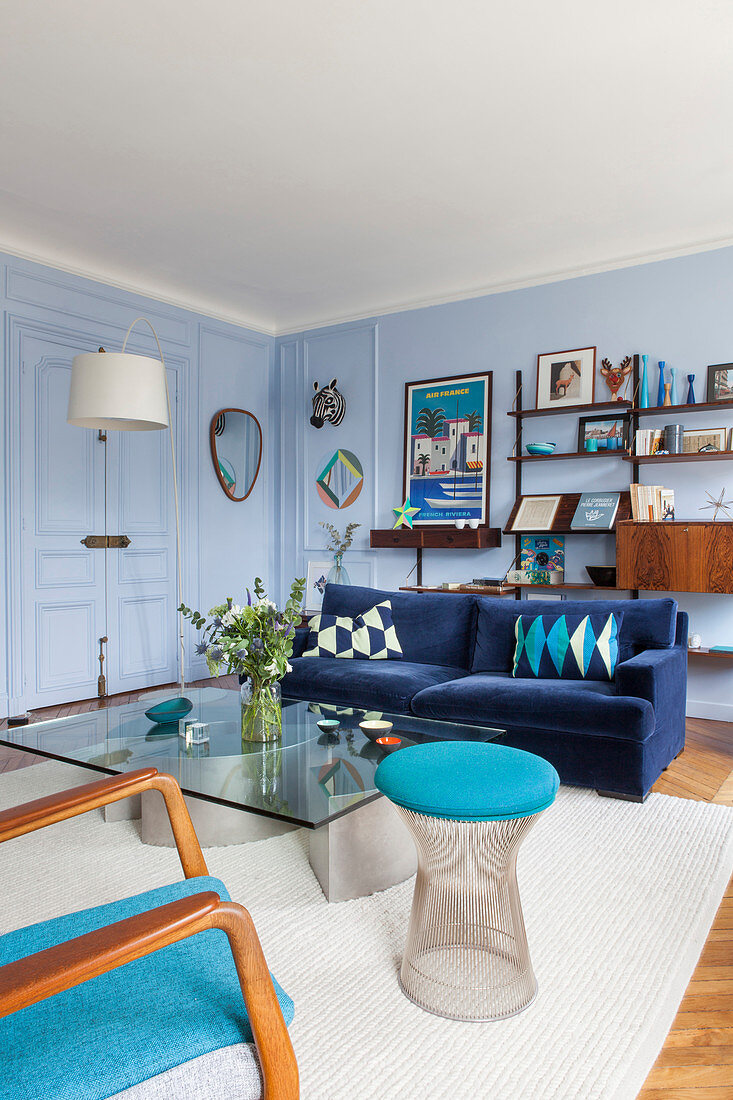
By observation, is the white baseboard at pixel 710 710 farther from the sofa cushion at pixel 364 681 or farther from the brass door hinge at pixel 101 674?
the brass door hinge at pixel 101 674

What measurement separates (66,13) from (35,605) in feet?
10.6

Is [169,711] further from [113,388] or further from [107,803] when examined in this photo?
[107,803]

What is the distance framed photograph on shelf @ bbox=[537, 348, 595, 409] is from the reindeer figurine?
0.09m

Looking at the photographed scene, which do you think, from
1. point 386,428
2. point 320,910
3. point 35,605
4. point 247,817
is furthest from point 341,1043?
point 386,428

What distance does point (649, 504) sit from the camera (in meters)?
4.51

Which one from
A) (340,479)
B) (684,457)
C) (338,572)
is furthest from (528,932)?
(340,479)

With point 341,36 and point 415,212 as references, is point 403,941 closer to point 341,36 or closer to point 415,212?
point 341,36

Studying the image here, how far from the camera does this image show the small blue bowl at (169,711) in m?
2.84

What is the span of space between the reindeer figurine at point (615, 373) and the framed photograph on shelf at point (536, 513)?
782 mm

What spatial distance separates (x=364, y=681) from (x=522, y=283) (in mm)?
3209

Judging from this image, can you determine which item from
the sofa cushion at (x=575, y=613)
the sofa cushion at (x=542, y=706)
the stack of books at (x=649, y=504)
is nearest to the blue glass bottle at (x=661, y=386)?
the stack of books at (x=649, y=504)

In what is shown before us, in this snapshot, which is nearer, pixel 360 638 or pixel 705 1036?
pixel 705 1036

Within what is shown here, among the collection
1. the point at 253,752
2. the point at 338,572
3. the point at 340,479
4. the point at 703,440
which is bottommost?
the point at 253,752

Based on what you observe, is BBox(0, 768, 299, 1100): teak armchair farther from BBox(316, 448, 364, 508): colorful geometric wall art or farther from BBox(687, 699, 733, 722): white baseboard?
BBox(316, 448, 364, 508): colorful geometric wall art
